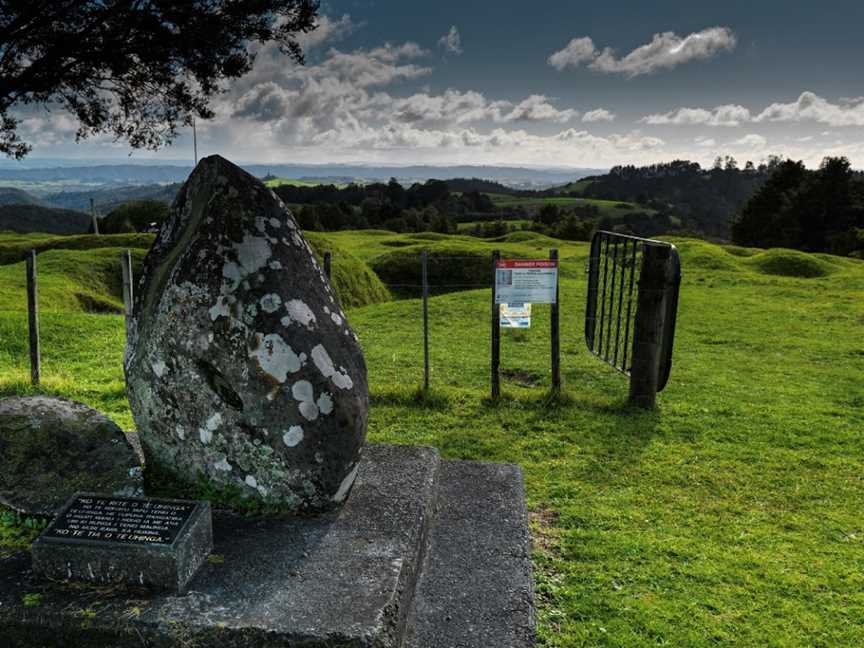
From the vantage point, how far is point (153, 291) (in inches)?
213

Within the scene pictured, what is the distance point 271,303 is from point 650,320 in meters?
6.25

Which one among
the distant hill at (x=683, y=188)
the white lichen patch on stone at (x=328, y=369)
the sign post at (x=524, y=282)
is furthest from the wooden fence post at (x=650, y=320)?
the distant hill at (x=683, y=188)

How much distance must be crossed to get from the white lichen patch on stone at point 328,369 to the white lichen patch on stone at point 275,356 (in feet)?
0.53

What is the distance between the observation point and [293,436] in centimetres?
490

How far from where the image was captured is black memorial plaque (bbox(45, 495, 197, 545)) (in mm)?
4332

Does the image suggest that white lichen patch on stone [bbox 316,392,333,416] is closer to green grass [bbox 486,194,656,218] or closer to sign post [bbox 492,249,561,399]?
sign post [bbox 492,249,561,399]

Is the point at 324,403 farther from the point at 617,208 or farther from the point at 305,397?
the point at 617,208

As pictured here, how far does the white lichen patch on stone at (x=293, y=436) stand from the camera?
16.1ft

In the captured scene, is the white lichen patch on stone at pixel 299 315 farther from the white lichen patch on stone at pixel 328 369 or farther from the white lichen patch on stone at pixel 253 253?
the white lichen patch on stone at pixel 253 253

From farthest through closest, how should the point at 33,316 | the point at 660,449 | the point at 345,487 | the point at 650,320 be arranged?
the point at 33,316, the point at 650,320, the point at 660,449, the point at 345,487

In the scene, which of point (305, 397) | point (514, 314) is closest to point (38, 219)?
point (514, 314)

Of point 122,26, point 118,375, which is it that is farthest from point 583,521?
point 122,26

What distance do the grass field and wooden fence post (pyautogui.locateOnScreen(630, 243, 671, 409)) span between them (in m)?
0.46

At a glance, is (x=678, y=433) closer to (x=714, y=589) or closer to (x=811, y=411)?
(x=811, y=411)
